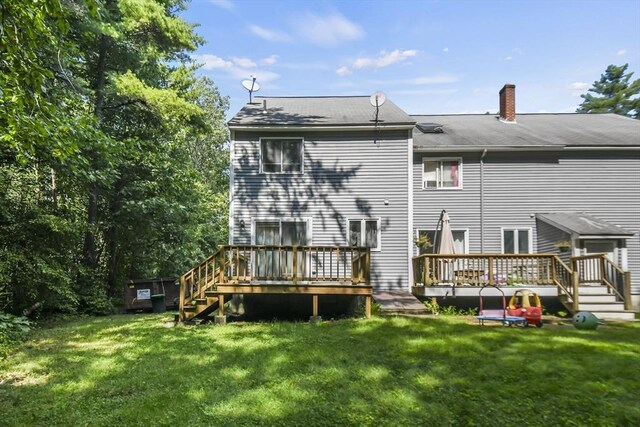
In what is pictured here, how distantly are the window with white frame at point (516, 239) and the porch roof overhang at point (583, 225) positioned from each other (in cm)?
74

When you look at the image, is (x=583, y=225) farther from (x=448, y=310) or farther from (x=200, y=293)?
(x=200, y=293)

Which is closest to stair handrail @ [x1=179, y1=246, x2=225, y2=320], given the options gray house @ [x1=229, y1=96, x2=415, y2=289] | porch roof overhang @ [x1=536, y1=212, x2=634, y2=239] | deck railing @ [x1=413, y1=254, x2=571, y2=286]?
gray house @ [x1=229, y1=96, x2=415, y2=289]

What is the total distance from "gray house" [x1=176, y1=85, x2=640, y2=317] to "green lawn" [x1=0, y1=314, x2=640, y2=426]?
4391 millimetres

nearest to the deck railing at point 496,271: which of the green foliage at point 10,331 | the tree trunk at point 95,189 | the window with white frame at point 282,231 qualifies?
the window with white frame at point 282,231

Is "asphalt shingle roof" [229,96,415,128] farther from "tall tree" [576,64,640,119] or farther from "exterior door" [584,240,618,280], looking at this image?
"tall tree" [576,64,640,119]

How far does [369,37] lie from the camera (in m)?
15.5

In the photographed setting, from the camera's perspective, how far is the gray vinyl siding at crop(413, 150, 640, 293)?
12969 mm

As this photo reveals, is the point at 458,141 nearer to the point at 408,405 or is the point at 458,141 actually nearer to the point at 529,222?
the point at 529,222

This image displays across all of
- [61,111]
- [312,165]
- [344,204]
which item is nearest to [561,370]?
[344,204]

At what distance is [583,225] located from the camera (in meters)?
11.5

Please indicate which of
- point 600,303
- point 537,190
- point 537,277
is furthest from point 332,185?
point 600,303

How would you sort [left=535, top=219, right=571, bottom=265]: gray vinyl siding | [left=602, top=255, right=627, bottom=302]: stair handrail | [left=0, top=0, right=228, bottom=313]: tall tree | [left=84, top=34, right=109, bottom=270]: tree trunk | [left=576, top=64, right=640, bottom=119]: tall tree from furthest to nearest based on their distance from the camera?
1. [left=576, top=64, right=640, bottom=119]: tall tree
2. [left=84, top=34, right=109, bottom=270]: tree trunk
3. [left=535, top=219, right=571, bottom=265]: gray vinyl siding
4. [left=602, top=255, right=627, bottom=302]: stair handrail
5. [left=0, top=0, right=228, bottom=313]: tall tree

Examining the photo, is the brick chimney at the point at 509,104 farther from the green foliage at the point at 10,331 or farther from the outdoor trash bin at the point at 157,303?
the green foliage at the point at 10,331

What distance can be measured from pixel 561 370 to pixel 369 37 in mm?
14452
